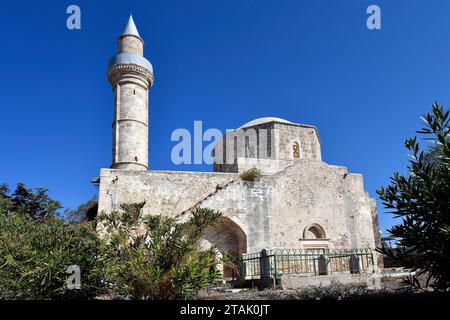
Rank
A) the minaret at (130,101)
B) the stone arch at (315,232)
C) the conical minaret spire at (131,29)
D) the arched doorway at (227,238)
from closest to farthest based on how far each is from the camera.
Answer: the arched doorway at (227,238) → the stone arch at (315,232) → the minaret at (130,101) → the conical minaret spire at (131,29)

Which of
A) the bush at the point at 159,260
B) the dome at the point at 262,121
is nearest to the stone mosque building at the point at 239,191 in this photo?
the dome at the point at 262,121

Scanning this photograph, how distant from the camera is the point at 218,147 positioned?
74.8 feet

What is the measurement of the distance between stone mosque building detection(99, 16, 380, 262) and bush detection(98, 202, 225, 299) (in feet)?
25.5

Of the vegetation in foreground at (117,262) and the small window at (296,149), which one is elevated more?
the small window at (296,149)

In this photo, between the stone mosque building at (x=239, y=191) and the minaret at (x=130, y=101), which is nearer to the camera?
the stone mosque building at (x=239, y=191)

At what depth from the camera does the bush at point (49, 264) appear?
5473mm

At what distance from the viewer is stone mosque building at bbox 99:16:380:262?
51.5ft

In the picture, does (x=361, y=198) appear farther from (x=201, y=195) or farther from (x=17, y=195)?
(x=17, y=195)

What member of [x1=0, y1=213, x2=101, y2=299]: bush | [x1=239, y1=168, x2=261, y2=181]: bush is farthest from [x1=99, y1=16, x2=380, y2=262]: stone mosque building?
[x1=0, y1=213, x2=101, y2=299]: bush

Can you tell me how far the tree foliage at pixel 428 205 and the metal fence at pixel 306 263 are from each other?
7.08 metres

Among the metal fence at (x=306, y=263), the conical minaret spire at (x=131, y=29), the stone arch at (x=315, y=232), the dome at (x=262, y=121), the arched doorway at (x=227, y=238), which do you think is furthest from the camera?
the dome at (x=262, y=121)

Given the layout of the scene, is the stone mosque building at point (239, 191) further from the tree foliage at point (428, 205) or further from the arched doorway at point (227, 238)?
the tree foliage at point (428, 205)

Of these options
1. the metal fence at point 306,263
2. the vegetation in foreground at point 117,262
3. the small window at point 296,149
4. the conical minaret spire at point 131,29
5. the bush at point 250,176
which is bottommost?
the metal fence at point 306,263
